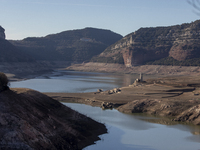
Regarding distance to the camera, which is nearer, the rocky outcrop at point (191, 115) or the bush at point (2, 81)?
the bush at point (2, 81)

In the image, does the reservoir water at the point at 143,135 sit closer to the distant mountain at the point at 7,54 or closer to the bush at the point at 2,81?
the bush at the point at 2,81

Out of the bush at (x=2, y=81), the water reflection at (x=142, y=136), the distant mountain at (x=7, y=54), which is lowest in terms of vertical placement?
the water reflection at (x=142, y=136)

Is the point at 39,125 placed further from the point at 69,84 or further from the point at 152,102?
the point at 69,84

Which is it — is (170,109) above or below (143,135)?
above

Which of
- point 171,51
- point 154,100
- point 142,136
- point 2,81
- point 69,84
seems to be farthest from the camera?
point 171,51

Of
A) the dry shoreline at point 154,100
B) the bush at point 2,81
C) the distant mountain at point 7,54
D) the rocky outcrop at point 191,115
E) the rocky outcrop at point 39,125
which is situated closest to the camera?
the rocky outcrop at point 39,125

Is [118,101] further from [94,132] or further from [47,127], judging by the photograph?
[47,127]

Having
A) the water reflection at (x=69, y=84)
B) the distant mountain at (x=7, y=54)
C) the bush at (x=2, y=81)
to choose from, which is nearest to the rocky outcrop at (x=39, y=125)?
the bush at (x=2, y=81)

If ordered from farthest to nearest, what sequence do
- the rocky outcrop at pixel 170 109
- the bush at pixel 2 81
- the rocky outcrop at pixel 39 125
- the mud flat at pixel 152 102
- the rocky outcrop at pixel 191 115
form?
the mud flat at pixel 152 102, the rocky outcrop at pixel 170 109, the rocky outcrop at pixel 191 115, the bush at pixel 2 81, the rocky outcrop at pixel 39 125

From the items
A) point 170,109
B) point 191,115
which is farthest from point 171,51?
point 191,115
